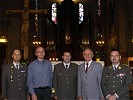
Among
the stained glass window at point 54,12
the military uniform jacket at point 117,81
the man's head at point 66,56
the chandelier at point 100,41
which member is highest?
the stained glass window at point 54,12

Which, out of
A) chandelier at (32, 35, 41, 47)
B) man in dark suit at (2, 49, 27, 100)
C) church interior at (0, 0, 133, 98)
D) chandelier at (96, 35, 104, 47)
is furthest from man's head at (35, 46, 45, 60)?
chandelier at (96, 35, 104, 47)

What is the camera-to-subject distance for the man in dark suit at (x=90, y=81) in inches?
196

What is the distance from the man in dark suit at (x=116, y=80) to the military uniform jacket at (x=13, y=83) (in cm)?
128

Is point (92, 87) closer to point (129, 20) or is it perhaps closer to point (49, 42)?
point (129, 20)

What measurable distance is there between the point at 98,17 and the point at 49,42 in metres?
3.07

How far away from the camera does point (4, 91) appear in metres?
5.04

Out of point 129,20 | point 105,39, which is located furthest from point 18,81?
point 105,39

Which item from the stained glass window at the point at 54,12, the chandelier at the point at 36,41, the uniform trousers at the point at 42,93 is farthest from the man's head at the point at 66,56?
the stained glass window at the point at 54,12

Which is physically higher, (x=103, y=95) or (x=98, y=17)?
(x=98, y=17)

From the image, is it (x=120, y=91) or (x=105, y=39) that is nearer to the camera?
(x=120, y=91)

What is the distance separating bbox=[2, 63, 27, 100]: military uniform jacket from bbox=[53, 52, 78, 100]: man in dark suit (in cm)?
50

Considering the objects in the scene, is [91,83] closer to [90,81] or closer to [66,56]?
[90,81]

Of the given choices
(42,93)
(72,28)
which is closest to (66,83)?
(42,93)

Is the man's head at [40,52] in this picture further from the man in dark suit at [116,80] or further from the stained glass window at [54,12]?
the stained glass window at [54,12]
